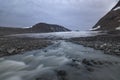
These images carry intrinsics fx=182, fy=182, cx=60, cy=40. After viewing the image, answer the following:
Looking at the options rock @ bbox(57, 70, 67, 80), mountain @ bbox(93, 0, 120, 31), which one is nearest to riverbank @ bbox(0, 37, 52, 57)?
rock @ bbox(57, 70, 67, 80)

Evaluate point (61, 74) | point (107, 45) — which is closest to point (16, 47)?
point (107, 45)

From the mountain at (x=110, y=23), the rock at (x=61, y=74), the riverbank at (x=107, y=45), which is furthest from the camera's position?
the mountain at (x=110, y=23)

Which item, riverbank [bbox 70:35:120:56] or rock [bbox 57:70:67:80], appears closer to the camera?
rock [bbox 57:70:67:80]

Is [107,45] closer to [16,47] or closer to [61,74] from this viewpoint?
[16,47]

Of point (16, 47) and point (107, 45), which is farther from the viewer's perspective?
point (107, 45)

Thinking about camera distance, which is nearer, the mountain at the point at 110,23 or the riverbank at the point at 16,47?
the riverbank at the point at 16,47

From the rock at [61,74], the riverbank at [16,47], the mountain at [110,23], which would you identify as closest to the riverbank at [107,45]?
the riverbank at [16,47]

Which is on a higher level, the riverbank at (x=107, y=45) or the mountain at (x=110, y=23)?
the mountain at (x=110, y=23)

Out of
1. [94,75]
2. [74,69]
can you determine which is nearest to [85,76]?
[94,75]

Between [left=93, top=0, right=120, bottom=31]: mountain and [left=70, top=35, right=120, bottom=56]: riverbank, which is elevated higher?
[left=93, top=0, right=120, bottom=31]: mountain

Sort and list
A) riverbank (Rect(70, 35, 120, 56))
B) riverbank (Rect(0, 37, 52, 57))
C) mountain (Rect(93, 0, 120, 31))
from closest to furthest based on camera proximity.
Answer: riverbank (Rect(0, 37, 52, 57)) → riverbank (Rect(70, 35, 120, 56)) → mountain (Rect(93, 0, 120, 31))

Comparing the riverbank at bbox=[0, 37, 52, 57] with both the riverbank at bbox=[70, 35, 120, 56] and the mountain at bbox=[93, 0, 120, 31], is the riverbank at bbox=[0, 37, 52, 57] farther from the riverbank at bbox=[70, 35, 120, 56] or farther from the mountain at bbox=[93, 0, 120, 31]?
the mountain at bbox=[93, 0, 120, 31]

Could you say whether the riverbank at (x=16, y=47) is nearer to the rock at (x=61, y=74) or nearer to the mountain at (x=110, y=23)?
the rock at (x=61, y=74)

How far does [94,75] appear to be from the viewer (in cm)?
923
